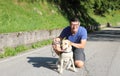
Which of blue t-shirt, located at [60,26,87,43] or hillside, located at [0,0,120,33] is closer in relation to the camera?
blue t-shirt, located at [60,26,87,43]

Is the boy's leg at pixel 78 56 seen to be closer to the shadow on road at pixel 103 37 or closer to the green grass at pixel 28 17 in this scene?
the green grass at pixel 28 17

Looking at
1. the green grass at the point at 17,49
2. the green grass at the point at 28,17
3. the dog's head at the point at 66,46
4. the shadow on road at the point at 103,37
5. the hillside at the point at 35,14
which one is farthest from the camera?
the shadow on road at the point at 103,37

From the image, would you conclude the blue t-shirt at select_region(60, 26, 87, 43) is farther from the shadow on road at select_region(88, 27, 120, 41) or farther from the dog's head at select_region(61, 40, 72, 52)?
the shadow on road at select_region(88, 27, 120, 41)

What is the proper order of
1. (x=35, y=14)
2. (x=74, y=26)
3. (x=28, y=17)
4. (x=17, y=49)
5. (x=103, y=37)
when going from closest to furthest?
(x=74, y=26), (x=17, y=49), (x=28, y=17), (x=103, y=37), (x=35, y=14)

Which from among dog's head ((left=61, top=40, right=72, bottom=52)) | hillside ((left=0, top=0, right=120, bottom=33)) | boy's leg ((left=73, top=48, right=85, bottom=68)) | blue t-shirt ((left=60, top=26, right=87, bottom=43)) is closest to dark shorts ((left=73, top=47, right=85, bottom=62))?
boy's leg ((left=73, top=48, right=85, bottom=68))

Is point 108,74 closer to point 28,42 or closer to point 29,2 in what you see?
point 28,42

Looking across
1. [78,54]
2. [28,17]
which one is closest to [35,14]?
[28,17]

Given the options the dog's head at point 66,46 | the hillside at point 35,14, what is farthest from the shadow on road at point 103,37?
the dog's head at point 66,46

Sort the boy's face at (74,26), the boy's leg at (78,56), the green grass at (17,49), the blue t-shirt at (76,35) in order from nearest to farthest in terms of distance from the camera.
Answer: the boy's face at (74,26)
the blue t-shirt at (76,35)
the boy's leg at (78,56)
the green grass at (17,49)

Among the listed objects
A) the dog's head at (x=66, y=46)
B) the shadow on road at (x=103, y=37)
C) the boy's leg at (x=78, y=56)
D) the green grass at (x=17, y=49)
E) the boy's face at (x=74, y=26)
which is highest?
the boy's face at (x=74, y=26)

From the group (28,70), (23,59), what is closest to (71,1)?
(23,59)

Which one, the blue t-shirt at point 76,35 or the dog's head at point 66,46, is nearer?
the dog's head at point 66,46

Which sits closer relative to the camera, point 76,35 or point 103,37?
point 76,35

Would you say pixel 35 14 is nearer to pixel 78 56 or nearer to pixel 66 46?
pixel 78 56
